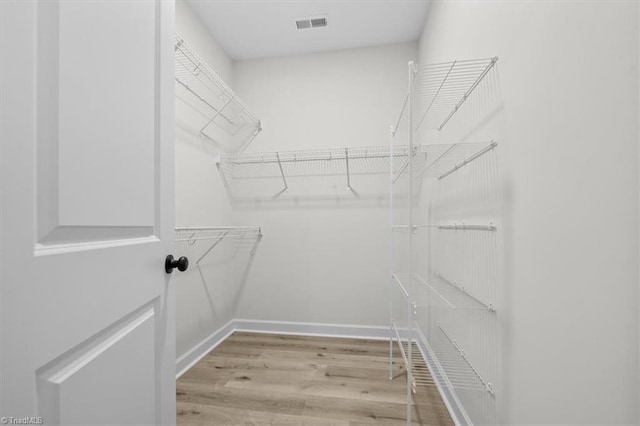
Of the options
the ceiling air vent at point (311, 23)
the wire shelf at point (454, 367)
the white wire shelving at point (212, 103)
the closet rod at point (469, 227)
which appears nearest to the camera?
the closet rod at point (469, 227)

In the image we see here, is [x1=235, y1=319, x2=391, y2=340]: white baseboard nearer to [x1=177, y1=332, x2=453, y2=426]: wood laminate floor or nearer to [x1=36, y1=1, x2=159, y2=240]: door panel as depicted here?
[x1=177, y1=332, x2=453, y2=426]: wood laminate floor

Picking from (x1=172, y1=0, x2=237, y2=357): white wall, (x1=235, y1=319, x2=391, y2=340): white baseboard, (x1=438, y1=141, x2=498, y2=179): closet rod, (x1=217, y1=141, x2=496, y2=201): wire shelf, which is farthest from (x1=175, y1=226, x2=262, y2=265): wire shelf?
(x1=438, y1=141, x2=498, y2=179): closet rod

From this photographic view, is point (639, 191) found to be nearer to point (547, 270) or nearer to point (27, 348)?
point (547, 270)

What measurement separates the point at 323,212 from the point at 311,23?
59.0 inches

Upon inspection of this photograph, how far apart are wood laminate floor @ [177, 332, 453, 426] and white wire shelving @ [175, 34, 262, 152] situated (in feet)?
5.66

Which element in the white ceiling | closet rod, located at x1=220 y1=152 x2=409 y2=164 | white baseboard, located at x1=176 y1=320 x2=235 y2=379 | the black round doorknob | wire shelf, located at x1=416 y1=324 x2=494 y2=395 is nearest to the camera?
the black round doorknob

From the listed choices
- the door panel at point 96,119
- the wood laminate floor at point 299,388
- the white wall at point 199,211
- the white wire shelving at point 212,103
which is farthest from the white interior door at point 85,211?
the white wall at point 199,211

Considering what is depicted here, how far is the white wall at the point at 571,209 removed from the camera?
57 centimetres

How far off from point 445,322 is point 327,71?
220 centimetres

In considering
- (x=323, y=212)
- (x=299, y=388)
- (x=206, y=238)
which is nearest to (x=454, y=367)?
(x=299, y=388)

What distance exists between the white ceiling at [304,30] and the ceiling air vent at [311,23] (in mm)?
34

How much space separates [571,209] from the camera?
71cm

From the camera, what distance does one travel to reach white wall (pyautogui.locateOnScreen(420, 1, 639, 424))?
57 cm

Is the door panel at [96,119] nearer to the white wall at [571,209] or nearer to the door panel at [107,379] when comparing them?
the door panel at [107,379]
